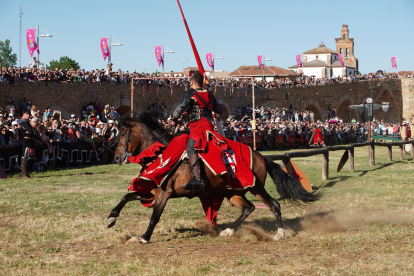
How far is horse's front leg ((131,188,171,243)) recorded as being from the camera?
5.84m

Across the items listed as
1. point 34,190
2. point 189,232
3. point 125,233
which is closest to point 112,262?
point 125,233

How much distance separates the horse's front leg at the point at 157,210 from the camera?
584 cm

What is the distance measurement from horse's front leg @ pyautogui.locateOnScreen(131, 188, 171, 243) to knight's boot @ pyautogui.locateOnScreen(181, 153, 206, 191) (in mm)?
313

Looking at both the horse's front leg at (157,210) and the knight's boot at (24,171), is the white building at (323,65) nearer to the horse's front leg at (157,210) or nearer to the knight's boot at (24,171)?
the knight's boot at (24,171)

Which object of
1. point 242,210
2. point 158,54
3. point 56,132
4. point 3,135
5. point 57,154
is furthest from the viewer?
point 158,54

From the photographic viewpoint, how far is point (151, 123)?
6730 millimetres

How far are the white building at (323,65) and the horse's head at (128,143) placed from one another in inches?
3656

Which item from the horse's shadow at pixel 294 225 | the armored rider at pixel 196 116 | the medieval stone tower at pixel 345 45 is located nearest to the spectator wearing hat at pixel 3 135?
the horse's shadow at pixel 294 225

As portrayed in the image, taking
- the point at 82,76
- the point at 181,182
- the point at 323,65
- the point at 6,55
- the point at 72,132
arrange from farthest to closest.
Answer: the point at 323,65, the point at 6,55, the point at 82,76, the point at 72,132, the point at 181,182

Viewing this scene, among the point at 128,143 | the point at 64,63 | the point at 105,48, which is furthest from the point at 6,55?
the point at 128,143

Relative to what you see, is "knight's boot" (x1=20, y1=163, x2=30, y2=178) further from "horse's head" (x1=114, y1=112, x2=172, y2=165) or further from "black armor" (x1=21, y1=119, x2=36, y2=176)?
"horse's head" (x1=114, y1=112, x2=172, y2=165)

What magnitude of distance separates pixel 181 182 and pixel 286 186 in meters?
1.86

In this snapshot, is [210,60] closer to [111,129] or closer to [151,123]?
[111,129]

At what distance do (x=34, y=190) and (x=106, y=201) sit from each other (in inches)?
92.3
